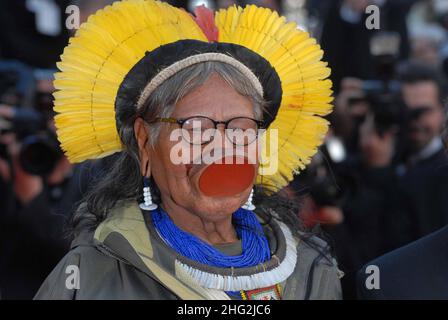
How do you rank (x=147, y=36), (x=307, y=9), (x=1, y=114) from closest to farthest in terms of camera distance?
(x=147, y=36) → (x=1, y=114) → (x=307, y=9)

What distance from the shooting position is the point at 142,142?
2.66m

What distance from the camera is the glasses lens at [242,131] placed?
252 cm

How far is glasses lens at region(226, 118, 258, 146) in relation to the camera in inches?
99.2

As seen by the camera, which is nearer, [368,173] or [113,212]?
[113,212]

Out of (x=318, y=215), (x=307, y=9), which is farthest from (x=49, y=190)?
(x=307, y=9)

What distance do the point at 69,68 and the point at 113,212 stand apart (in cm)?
45

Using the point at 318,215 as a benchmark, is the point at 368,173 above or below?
above

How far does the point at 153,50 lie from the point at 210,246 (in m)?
0.60

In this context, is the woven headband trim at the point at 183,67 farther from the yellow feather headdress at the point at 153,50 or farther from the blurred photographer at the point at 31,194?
the blurred photographer at the point at 31,194

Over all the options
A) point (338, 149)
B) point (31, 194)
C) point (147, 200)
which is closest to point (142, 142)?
point (147, 200)

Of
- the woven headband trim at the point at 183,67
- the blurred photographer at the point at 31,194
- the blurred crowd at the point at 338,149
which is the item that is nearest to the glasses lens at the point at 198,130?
the woven headband trim at the point at 183,67
